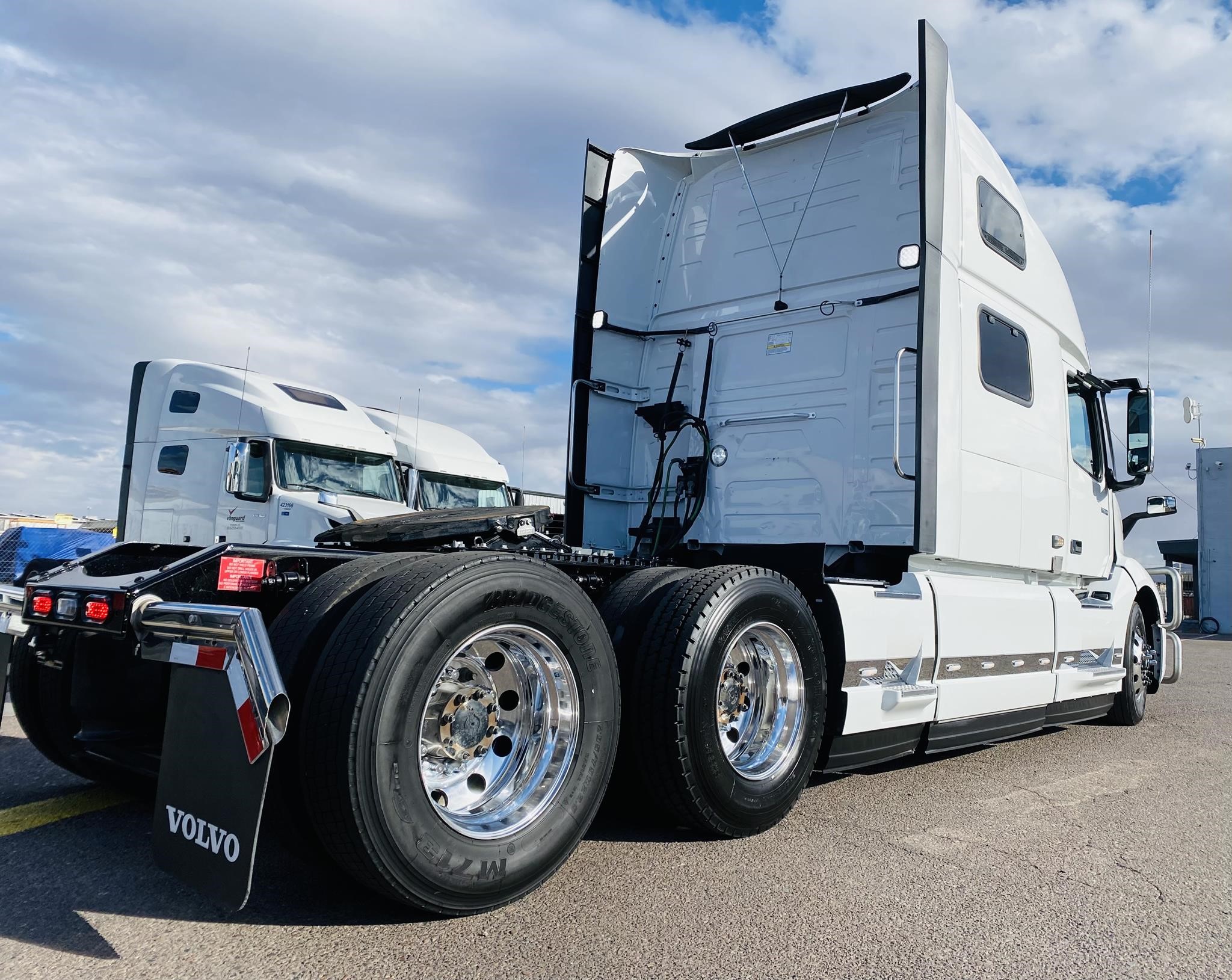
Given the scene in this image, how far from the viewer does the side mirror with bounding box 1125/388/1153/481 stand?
7027 millimetres

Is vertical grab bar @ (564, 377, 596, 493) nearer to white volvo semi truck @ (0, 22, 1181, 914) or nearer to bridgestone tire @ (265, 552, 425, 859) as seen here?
white volvo semi truck @ (0, 22, 1181, 914)

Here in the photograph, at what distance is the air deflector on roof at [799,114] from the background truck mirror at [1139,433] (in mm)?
3328

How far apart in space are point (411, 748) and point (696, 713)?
125 centimetres

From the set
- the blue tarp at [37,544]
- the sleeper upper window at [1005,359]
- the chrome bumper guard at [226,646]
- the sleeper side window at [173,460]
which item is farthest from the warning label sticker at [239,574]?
the blue tarp at [37,544]

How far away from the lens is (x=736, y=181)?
236 inches

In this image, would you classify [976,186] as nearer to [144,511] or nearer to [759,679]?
[759,679]

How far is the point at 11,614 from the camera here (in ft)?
10.9

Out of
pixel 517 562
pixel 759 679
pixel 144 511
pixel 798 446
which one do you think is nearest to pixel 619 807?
pixel 759 679

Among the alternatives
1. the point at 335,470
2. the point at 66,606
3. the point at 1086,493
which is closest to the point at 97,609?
the point at 66,606

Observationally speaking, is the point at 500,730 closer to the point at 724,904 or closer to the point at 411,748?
the point at 411,748

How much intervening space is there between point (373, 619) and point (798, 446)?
10.7 feet

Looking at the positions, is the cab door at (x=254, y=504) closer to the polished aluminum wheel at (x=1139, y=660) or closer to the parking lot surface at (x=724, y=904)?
the parking lot surface at (x=724, y=904)

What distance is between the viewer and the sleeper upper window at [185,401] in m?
10.3

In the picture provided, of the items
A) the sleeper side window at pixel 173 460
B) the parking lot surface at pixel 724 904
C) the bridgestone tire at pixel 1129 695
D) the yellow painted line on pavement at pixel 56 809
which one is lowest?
the yellow painted line on pavement at pixel 56 809
